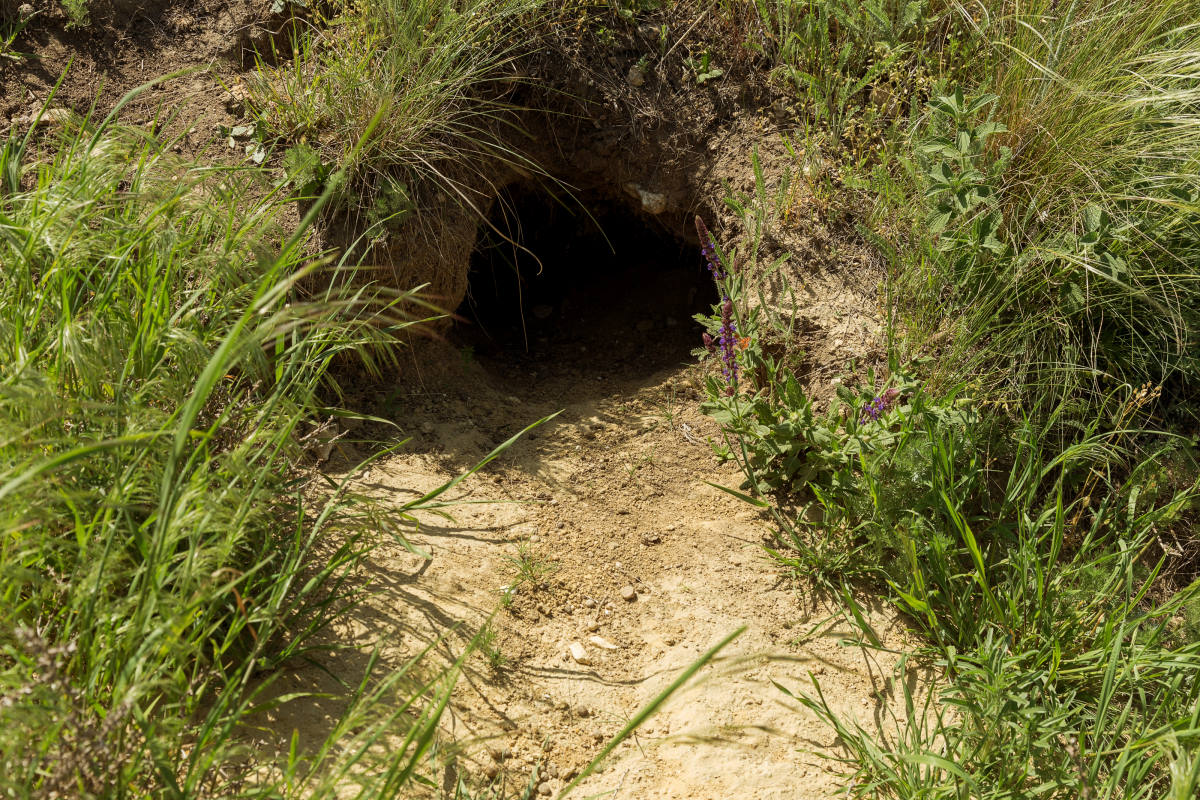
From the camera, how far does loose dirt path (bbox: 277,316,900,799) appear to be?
198 centimetres

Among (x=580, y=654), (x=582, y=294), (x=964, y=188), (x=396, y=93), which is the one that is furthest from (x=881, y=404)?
(x=582, y=294)

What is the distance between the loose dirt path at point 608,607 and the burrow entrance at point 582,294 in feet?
1.65

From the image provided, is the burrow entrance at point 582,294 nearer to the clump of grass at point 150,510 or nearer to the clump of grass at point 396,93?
the clump of grass at point 396,93

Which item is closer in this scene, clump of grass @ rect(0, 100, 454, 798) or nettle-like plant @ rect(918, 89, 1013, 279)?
clump of grass @ rect(0, 100, 454, 798)

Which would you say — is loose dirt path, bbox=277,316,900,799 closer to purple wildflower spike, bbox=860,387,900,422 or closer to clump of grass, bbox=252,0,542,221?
purple wildflower spike, bbox=860,387,900,422

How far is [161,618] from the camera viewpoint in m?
1.53

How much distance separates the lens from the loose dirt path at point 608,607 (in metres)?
1.98

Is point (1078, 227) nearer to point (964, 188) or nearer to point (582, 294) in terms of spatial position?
point (964, 188)

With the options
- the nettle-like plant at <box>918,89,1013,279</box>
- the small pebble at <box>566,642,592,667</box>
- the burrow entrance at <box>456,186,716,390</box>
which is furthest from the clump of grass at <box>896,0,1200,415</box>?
the small pebble at <box>566,642,592,667</box>

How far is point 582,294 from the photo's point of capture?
4.05 metres

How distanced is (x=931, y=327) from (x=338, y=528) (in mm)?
1785

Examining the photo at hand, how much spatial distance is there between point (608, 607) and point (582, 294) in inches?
79.0

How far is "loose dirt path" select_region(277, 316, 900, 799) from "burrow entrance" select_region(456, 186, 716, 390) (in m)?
0.50

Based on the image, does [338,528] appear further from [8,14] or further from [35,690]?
[8,14]
